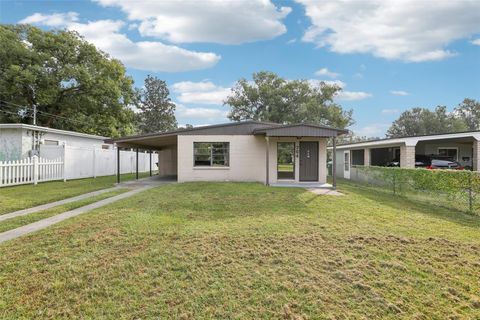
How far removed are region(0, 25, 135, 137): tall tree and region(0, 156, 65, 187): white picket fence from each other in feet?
43.1

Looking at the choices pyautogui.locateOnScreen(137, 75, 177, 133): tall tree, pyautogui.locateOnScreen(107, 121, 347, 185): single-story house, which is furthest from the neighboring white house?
pyautogui.locateOnScreen(137, 75, 177, 133): tall tree

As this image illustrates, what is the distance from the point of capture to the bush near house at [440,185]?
29.2 feet

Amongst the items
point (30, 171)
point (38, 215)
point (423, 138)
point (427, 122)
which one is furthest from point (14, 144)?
point (427, 122)

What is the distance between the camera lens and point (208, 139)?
15281mm

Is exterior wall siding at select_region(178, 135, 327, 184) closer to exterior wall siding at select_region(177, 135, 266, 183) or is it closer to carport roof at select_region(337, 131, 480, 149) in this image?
exterior wall siding at select_region(177, 135, 266, 183)

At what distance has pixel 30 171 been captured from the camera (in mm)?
14008

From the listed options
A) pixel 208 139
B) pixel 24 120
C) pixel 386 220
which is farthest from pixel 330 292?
pixel 24 120

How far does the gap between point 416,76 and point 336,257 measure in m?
20.2

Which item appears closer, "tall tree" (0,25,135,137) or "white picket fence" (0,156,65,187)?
"white picket fence" (0,156,65,187)

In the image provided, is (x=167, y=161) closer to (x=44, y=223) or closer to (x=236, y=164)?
(x=236, y=164)

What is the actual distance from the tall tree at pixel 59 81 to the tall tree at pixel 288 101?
15.0 meters

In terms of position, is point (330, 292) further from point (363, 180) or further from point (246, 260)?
point (363, 180)

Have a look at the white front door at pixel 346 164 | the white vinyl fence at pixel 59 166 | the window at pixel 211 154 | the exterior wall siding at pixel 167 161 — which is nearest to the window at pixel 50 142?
the white vinyl fence at pixel 59 166

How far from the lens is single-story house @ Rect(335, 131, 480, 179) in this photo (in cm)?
1544
